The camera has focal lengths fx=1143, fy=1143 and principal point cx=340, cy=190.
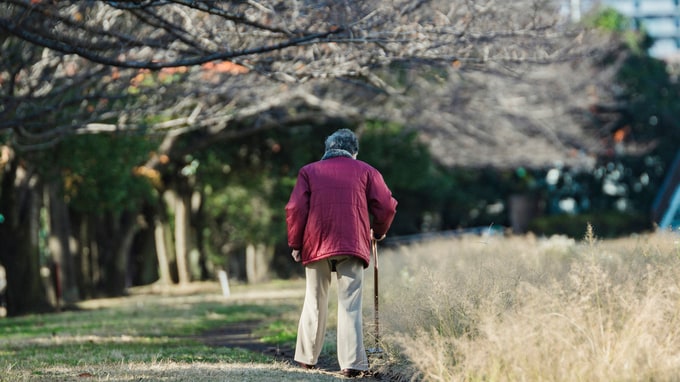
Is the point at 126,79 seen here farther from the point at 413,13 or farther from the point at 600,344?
the point at 600,344

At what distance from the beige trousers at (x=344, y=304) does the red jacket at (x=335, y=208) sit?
16 cm

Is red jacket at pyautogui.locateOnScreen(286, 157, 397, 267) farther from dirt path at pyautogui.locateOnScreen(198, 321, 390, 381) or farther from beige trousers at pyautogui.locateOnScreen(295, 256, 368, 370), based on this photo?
dirt path at pyautogui.locateOnScreen(198, 321, 390, 381)

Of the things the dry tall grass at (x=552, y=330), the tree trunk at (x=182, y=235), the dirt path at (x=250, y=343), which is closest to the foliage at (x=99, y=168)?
the tree trunk at (x=182, y=235)

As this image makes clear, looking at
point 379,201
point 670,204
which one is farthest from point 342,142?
point 670,204

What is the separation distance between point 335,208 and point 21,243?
46.2 feet

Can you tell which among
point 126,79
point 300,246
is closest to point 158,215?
point 126,79

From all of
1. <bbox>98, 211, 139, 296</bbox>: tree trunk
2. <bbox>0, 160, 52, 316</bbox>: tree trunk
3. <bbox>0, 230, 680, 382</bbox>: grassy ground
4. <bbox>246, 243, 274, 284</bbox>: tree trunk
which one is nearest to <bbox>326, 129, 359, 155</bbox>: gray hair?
<bbox>0, 230, 680, 382</bbox>: grassy ground

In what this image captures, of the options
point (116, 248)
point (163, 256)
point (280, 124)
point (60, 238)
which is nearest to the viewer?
point (60, 238)

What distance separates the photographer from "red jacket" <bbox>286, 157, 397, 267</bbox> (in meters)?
9.64

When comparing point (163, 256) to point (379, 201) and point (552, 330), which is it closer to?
point (379, 201)

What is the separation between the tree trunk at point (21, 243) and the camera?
73.0 feet

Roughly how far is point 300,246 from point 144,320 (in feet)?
27.8

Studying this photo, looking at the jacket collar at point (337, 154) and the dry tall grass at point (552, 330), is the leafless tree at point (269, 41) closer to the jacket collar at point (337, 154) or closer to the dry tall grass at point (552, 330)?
the jacket collar at point (337, 154)

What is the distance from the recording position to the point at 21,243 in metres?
22.3
